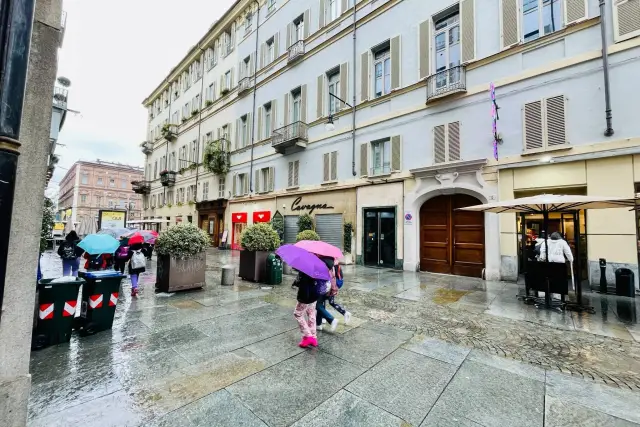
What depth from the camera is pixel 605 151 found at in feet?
27.1

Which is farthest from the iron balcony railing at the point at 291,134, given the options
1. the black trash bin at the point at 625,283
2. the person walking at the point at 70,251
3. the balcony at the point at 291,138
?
the black trash bin at the point at 625,283

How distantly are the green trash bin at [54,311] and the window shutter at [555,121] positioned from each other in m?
12.5

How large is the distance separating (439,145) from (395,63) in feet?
15.2

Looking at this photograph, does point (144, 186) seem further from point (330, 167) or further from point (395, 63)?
point (395, 63)

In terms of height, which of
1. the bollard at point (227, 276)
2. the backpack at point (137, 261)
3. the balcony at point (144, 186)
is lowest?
the bollard at point (227, 276)

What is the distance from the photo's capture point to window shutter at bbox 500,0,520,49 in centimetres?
1002

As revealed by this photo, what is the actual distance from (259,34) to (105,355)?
23627mm

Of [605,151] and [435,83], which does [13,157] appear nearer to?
[605,151]

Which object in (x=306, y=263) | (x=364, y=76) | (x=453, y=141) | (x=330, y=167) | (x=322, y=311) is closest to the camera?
(x=306, y=263)

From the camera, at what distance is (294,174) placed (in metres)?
18.0

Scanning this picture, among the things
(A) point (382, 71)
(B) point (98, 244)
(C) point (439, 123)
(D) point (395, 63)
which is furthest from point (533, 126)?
(B) point (98, 244)

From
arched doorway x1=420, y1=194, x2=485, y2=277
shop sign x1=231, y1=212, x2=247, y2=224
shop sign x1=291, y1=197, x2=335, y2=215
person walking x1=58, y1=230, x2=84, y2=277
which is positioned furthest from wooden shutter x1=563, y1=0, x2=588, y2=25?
shop sign x1=231, y1=212, x2=247, y2=224

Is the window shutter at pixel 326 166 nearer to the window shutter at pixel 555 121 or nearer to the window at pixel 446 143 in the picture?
the window at pixel 446 143

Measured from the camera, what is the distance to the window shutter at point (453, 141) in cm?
1116
